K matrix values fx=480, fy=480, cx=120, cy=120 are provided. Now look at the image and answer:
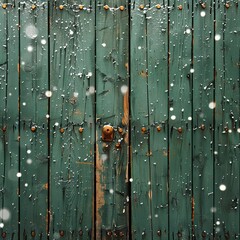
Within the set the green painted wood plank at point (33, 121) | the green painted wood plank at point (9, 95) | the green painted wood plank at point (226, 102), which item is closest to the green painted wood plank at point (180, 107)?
the green painted wood plank at point (226, 102)

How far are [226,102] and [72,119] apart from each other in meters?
0.60

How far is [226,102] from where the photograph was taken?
186 centimetres

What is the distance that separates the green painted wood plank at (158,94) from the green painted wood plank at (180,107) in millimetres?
22

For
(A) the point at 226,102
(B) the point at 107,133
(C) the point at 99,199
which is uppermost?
(A) the point at 226,102

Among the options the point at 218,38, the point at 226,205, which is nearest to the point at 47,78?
the point at 218,38

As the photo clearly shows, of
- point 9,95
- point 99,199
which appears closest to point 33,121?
point 9,95

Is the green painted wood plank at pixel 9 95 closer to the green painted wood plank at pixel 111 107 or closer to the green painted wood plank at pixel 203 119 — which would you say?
the green painted wood plank at pixel 111 107

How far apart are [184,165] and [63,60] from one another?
62cm

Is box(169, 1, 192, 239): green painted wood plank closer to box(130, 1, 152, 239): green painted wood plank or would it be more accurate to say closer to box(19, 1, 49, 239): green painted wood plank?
box(130, 1, 152, 239): green painted wood plank

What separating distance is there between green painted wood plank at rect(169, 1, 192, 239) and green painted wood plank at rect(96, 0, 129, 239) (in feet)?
0.57

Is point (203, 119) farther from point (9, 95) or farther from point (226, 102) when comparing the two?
point (9, 95)

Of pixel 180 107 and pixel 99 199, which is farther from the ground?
pixel 180 107

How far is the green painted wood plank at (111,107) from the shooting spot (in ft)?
6.04

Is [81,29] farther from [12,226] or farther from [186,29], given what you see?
[12,226]
